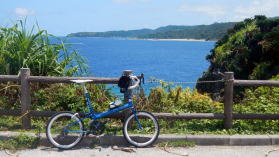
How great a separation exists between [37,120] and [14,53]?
168 cm

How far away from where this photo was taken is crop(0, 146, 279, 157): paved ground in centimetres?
577

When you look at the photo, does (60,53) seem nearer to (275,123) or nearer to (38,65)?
(38,65)

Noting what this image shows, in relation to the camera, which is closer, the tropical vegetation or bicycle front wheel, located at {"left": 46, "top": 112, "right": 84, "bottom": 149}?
bicycle front wheel, located at {"left": 46, "top": 112, "right": 84, "bottom": 149}

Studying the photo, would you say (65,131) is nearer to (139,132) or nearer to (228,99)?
(139,132)

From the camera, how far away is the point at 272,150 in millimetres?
6051

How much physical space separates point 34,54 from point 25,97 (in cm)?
178

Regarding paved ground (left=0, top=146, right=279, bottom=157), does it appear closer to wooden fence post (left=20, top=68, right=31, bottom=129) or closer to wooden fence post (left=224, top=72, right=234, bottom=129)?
wooden fence post (left=224, top=72, right=234, bottom=129)

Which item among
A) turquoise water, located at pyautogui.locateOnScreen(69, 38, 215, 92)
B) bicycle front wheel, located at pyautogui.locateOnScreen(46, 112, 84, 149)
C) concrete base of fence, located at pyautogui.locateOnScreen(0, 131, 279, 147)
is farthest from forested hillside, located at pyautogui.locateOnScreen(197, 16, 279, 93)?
bicycle front wheel, located at pyautogui.locateOnScreen(46, 112, 84, 149)

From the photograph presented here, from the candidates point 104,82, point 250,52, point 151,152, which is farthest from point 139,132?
point 250,52

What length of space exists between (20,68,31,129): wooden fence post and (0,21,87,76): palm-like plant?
127 cm

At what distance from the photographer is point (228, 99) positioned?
6.74 metres

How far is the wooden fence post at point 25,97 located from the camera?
6.58m

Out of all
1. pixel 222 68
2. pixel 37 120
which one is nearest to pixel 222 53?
Answer: pixel 222 68

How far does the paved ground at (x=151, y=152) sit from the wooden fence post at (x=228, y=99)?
28.4 inches
